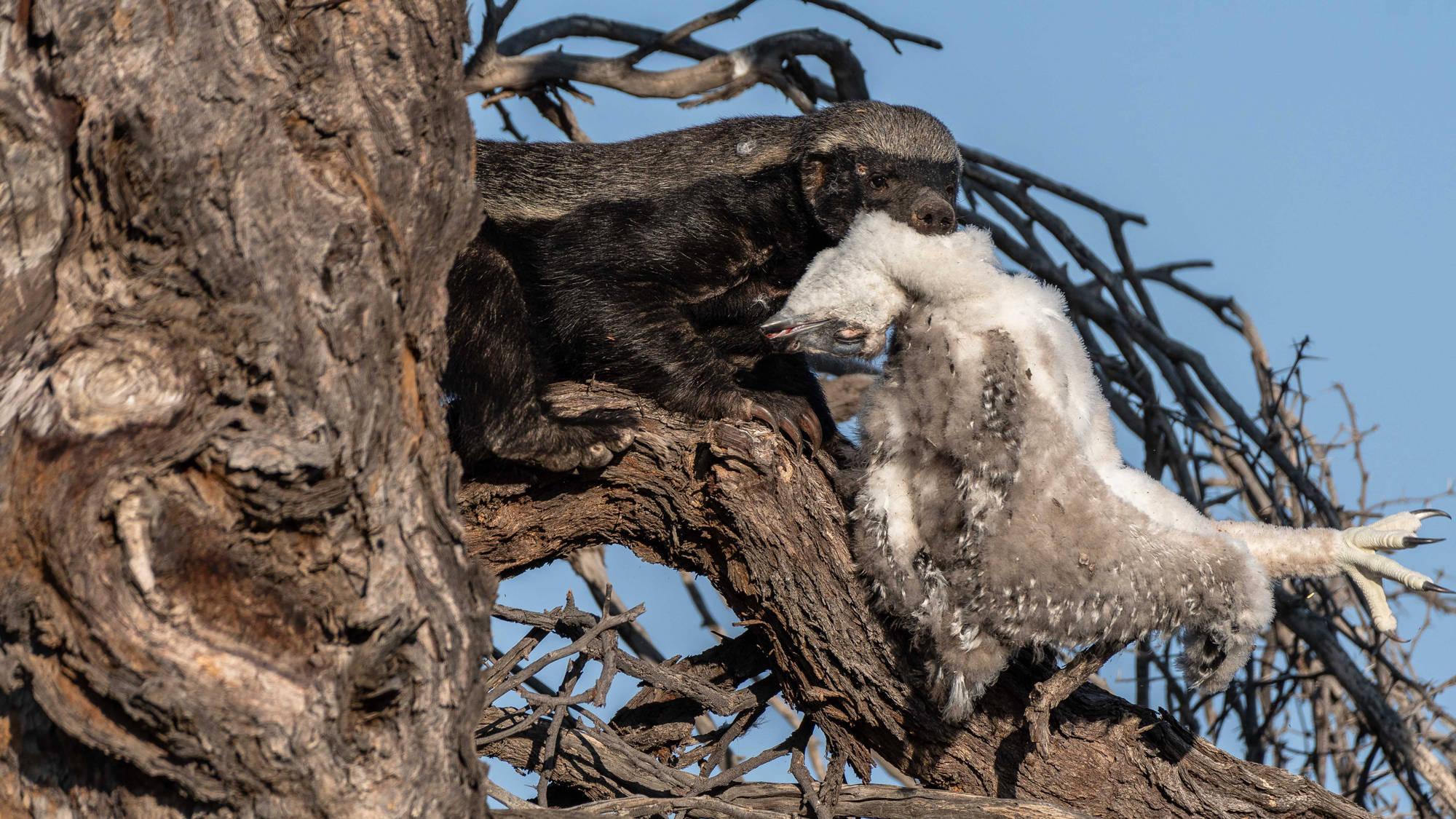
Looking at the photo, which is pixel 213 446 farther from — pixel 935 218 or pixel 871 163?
pixel 871 163

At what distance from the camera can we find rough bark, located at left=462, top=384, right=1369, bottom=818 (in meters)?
2.80

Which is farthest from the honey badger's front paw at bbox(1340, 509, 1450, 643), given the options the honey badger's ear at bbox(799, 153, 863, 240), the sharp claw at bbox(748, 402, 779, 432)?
the honey badger's ear at bbox(799, 153, 863, 240)

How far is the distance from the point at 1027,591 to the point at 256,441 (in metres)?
1.47

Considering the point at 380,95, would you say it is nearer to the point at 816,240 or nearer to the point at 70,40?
the point at 70,40

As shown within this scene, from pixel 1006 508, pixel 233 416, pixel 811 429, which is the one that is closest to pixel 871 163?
pixel 811 429

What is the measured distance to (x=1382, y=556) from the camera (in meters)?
2.45

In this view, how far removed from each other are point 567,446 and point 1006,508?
3.67ft

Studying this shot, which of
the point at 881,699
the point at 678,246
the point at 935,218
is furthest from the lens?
the point at 678,246

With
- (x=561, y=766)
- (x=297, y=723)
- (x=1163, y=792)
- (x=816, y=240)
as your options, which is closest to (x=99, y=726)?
(x=297, y=723)

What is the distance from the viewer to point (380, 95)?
2.09 meters

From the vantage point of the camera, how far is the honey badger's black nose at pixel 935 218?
3.42 meters

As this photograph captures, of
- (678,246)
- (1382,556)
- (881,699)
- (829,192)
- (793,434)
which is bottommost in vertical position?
(881,699)

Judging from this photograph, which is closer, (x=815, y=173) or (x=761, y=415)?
(x=761, y=415)

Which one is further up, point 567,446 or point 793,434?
point 793,434
